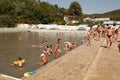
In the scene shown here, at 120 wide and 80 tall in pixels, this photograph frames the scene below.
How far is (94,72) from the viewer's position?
8.47 metres

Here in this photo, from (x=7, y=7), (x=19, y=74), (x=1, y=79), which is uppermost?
(x=7, y=7)

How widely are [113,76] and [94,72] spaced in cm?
73

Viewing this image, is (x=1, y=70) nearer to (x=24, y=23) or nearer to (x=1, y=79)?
(x=1, y=79)

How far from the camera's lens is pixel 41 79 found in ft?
25.6

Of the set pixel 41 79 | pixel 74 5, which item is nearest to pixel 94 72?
pixel 41 79

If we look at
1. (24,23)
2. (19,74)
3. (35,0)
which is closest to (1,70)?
(19,74)

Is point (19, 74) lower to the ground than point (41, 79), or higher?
lower

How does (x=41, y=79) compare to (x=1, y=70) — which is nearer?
(x=41, y=79)

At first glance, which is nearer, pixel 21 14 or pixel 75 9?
pixel 21 14

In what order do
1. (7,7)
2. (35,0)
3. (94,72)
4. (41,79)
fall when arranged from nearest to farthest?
(41,79), (94,72), (7,7), (35,0)

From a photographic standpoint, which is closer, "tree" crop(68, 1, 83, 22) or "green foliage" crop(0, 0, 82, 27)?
"green foliage" crop(0, 0, 82, 27)

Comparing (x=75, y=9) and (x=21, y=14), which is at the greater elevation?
(x=75, y=9)

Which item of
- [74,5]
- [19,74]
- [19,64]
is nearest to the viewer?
[19,74]

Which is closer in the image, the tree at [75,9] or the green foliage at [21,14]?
the green foliage at [21,14]
